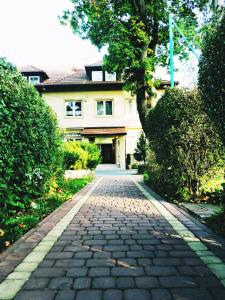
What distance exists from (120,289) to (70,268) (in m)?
0.79

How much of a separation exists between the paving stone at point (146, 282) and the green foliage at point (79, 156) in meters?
13.7

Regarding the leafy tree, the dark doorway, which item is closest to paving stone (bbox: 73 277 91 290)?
the leafy tree

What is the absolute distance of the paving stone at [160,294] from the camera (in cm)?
292

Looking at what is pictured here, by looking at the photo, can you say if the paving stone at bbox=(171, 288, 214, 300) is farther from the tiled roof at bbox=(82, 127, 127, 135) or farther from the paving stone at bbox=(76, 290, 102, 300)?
the tiled roof at bbox=(82, 127, 127, 135)

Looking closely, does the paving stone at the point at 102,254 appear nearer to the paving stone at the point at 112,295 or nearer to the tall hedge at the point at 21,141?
the paving stone at the point at 112,295

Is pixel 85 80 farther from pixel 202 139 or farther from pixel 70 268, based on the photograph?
pixel 70 268

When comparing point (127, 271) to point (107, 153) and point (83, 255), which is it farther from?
point (107, 153)

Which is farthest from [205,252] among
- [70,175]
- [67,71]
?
[67,71]

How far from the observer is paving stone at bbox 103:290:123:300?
2.93 m

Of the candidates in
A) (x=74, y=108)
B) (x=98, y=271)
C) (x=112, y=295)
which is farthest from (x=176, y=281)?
(x=74, y=108)

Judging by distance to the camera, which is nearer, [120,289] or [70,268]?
[120,289]

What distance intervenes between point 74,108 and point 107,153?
700 cm

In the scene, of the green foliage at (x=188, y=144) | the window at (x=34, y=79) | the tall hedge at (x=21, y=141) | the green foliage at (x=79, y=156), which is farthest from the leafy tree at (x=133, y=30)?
the window at (x=34, y=79)

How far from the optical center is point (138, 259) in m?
4.01
